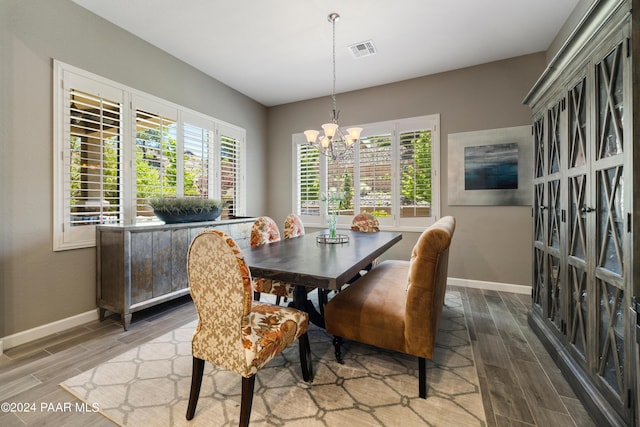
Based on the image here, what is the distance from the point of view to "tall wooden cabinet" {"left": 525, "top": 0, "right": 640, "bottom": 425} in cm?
118

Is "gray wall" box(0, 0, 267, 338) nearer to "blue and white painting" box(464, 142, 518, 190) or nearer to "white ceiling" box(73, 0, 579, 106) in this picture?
"white ceiling" box(73, 0, 579, 106)

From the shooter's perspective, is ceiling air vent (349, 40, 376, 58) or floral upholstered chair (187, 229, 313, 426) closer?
floral upholstered chair (187, 229, 313, 426)

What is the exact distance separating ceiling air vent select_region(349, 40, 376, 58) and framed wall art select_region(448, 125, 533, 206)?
1537mm

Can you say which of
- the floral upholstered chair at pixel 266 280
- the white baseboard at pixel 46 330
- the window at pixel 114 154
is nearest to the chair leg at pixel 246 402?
the floral upholstered chair at pixel 266 280

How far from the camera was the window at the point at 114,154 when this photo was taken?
243 cm

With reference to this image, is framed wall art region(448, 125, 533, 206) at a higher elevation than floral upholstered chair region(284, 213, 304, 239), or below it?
higher

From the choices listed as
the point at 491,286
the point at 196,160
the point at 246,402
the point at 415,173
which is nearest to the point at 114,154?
the point at 196,160

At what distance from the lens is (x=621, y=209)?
1.28m

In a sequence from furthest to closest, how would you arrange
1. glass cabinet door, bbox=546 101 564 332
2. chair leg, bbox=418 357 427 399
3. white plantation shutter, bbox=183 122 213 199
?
white plantation shutter, bbox=183 122 213 199 → glass cabinet door, bbox=546 101 564 332 → chair leg, bbox=418 357 427 399

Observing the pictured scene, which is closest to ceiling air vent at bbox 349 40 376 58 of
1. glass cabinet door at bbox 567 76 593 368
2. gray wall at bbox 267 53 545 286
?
gray wall at bbox 267 53 545 286

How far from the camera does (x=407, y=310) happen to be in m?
1.53

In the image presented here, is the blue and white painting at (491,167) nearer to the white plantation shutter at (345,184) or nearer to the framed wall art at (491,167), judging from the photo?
the framed wall art at (491,167)

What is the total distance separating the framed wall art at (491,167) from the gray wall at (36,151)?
13.4 ft

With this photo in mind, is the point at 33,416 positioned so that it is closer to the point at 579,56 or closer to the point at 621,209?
the point at 621,209
